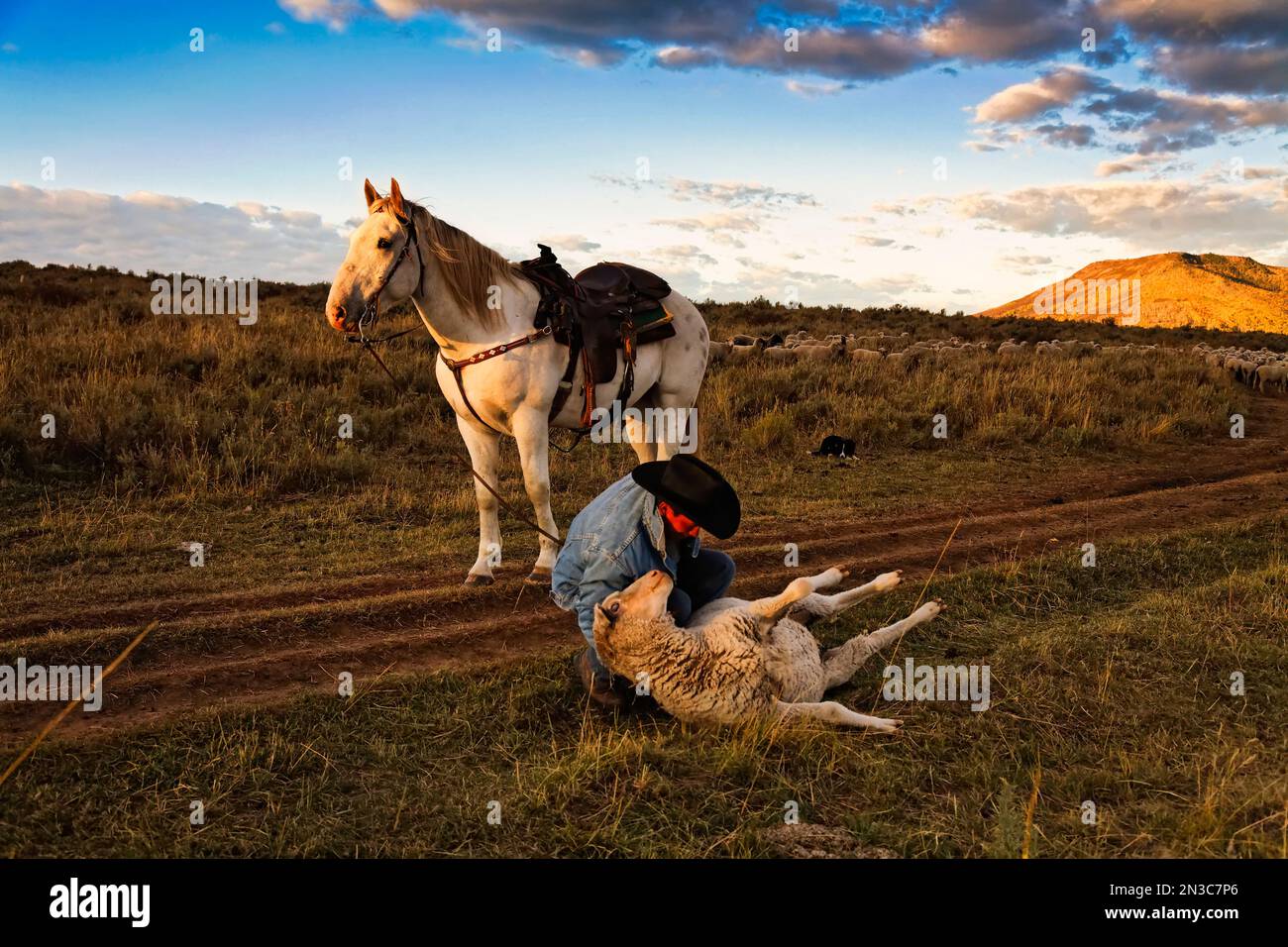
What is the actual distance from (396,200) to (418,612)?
3040 mm

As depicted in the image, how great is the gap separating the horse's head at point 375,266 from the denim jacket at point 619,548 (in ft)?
8.18

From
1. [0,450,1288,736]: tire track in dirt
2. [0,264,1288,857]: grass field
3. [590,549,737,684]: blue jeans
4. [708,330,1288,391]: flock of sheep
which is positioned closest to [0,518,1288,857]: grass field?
[0,264,1288,857]: grass field

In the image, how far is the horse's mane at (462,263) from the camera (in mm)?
6973

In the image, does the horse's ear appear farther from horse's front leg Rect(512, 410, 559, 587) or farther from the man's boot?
the man's boot

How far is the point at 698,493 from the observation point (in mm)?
4840

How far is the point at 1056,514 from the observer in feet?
33.9

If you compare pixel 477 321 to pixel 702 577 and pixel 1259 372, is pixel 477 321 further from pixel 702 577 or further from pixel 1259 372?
pixel 1259 372

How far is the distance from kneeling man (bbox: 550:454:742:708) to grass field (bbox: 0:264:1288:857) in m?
0.50

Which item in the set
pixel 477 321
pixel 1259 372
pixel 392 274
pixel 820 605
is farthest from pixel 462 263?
pixel 1259 372

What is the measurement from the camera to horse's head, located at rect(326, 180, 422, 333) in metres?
6.53

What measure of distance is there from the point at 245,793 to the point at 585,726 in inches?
67.8

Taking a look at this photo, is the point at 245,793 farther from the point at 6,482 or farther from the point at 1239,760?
the point at 6,482

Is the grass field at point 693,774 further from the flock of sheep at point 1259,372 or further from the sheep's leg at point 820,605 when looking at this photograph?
the flock of sheep at point 1259,372
